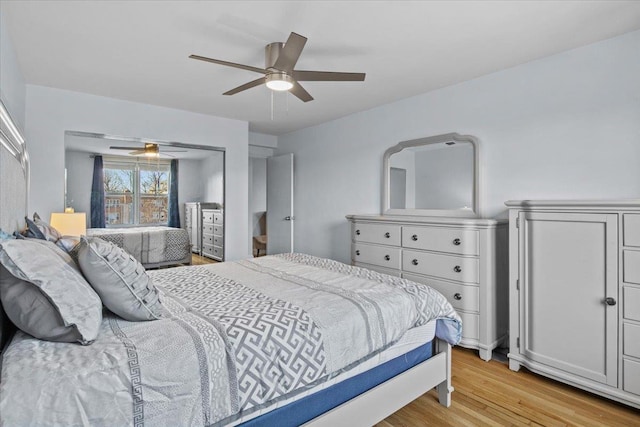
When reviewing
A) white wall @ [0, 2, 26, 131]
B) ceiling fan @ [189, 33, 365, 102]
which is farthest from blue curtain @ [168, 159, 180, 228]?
ceiling fan @ [189, 33, 365, 102]

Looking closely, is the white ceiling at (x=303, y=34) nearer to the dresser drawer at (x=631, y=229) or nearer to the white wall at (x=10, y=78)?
the white wall at (x=10, y=78)

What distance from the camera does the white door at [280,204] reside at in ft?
17.5

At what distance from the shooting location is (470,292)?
2.74 m

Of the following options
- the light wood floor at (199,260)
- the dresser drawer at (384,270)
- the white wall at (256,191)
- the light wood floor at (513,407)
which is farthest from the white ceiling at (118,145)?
the light wood floor at (513,407)

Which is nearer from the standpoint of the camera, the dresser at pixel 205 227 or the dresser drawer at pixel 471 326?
the dresser drawer at pixel 471 326

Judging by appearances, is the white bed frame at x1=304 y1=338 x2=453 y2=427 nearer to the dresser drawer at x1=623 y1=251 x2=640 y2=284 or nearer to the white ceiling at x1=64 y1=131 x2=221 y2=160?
the dresser drawer at x1=623 y1=251 x2=640 y2=284

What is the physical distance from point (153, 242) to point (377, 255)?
8.96 ft

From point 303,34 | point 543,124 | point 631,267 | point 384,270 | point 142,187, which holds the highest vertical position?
point 303,34

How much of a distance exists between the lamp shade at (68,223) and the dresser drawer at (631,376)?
432 centimetres

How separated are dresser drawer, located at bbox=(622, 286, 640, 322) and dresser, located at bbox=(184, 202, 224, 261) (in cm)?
411

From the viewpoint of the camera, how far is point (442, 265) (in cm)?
288

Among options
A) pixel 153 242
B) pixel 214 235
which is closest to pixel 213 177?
pixel 214 235

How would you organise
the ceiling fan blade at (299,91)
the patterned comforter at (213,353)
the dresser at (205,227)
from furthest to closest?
the dresser at (205,227)
the ceiling fan blade at (299,91)
the patterned comforter at (213,353)

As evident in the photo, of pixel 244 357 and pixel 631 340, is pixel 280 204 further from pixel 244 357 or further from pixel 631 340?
pixel 631 340
